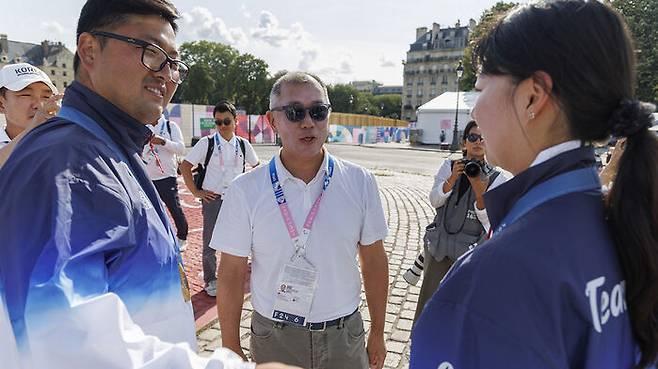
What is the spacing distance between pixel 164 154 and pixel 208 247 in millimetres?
1681

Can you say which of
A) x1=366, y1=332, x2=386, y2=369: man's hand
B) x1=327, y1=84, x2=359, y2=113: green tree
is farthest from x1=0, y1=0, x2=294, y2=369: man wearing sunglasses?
x1=327, y1=84, x2=359, y2=113: green tree

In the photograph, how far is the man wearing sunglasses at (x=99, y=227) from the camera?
0.88 m

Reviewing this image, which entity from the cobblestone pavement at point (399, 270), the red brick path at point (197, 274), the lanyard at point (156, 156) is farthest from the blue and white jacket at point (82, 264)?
the lanyard at point (156, 156)

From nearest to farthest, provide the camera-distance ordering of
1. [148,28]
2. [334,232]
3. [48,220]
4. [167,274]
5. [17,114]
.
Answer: [48,220], [167,274], [148,28], [334,232], [17,114]

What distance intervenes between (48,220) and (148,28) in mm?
829

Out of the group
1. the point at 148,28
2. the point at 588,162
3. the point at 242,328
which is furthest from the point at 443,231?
the point at 148,28

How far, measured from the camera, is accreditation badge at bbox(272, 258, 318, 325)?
2.26 meters

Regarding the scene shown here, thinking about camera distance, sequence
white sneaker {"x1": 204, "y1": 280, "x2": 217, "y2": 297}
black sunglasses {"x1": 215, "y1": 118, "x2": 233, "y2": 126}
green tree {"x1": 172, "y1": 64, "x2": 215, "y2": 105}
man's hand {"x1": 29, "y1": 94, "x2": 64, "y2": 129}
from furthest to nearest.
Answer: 1. green tree {"x1": 172, "y1": 64, "x2": 215, "y2": 105}
2. black sunglasses {"x1": 215, "y1": 118, "x2": 233, "y2": 126}
3. white sneaker {"x1": 204, "y1": 280, "x2": 217, "y2": 297}
4. man's hand {"x1": 29, "y1": 94, "x2": 64, "y2": 129}

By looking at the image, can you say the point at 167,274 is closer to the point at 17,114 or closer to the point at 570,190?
the point at 570,190

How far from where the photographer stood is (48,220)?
0.97 meters

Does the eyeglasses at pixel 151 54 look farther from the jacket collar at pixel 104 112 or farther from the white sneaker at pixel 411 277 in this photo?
the white sneaker at pixel 411 277

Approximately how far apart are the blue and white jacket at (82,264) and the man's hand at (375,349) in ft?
5.13

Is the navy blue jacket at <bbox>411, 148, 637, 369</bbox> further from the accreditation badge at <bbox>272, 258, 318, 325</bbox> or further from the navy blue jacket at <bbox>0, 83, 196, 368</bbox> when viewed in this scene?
the accreditation badge at <bbox>272, 258, 318, 325</bbox>

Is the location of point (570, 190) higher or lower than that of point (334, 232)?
higher
